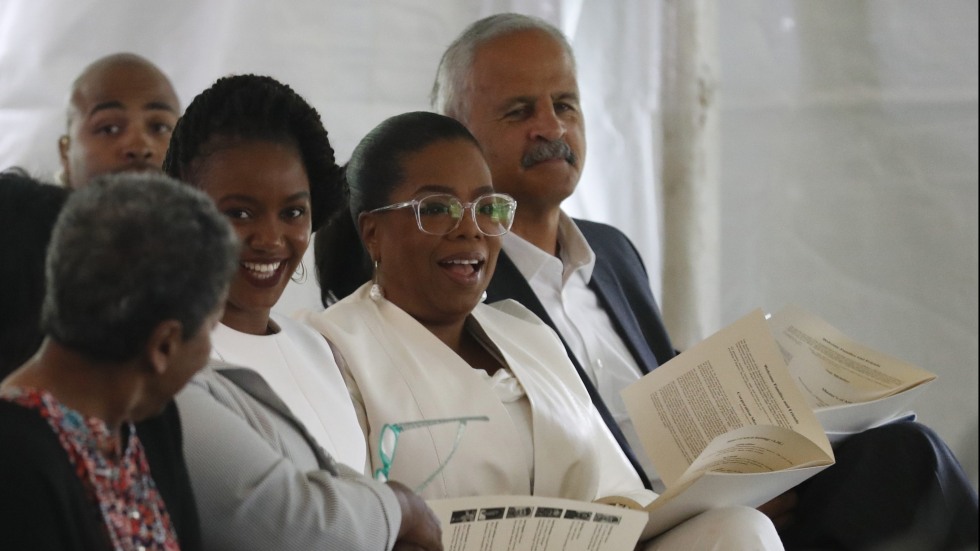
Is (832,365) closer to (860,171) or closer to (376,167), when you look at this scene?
(376,167)

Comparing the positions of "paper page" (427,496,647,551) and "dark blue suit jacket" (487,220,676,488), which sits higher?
"dark blue suit jacket" (487,220,676,488)

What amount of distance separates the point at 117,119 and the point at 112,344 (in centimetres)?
172

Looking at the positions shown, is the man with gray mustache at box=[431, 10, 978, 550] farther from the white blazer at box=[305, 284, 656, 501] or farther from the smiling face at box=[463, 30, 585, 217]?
the white blazer at box=[305, 284, 656, 501]

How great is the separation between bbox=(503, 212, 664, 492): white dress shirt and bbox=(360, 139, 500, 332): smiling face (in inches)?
16.1

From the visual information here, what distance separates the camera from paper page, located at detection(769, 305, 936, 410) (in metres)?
2.10

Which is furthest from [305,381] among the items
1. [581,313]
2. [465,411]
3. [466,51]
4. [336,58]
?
[336,58]

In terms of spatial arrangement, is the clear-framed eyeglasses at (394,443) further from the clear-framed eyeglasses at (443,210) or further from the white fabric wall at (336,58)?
the white fabric wall at (336,58)

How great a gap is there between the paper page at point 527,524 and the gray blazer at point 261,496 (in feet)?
0.65

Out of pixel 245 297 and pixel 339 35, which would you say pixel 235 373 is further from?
pixel 339 35

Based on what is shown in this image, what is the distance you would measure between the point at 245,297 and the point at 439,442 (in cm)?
39

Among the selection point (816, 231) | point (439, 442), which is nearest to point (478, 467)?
point (439, 442)

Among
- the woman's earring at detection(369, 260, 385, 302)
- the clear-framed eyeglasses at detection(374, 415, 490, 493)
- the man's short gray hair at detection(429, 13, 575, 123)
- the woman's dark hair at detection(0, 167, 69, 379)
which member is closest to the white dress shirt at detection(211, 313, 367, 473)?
the clear-framed eyeglasses at detection(374, 415, 490, 493)

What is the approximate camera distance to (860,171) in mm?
3902

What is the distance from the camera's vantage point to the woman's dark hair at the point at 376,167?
6.95 ft
